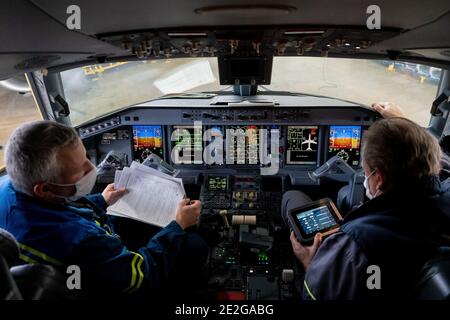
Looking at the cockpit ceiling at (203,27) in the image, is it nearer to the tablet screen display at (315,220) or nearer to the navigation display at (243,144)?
the navigation display at (243,144)

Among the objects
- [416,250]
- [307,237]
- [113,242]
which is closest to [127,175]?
[113,242]

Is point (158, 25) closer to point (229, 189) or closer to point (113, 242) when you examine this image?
point (113, 242)

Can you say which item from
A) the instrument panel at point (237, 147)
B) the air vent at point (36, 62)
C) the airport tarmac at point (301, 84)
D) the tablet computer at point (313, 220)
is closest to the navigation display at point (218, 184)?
the instrument panel at point (237, 147)

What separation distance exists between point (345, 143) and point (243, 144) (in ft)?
2.71

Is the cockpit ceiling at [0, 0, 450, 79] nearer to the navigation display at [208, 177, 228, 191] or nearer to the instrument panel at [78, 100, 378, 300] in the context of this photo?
the instrument panel at [78, 100, 378, 300]

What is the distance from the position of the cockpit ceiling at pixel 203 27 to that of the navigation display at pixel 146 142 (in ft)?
2.49

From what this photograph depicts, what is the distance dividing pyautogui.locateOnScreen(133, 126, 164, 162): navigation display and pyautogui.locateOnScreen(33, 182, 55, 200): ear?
1666mm

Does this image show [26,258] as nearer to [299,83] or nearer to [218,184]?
[218,184]

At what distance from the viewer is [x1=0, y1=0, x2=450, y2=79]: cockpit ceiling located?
4.35 ft

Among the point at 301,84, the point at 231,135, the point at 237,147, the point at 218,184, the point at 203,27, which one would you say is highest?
the point at 203,27

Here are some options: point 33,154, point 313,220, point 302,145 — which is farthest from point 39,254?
point 302,145

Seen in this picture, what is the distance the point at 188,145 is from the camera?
9.96 feet

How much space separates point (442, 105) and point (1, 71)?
3.10m

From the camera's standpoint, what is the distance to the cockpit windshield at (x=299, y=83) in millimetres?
6879
